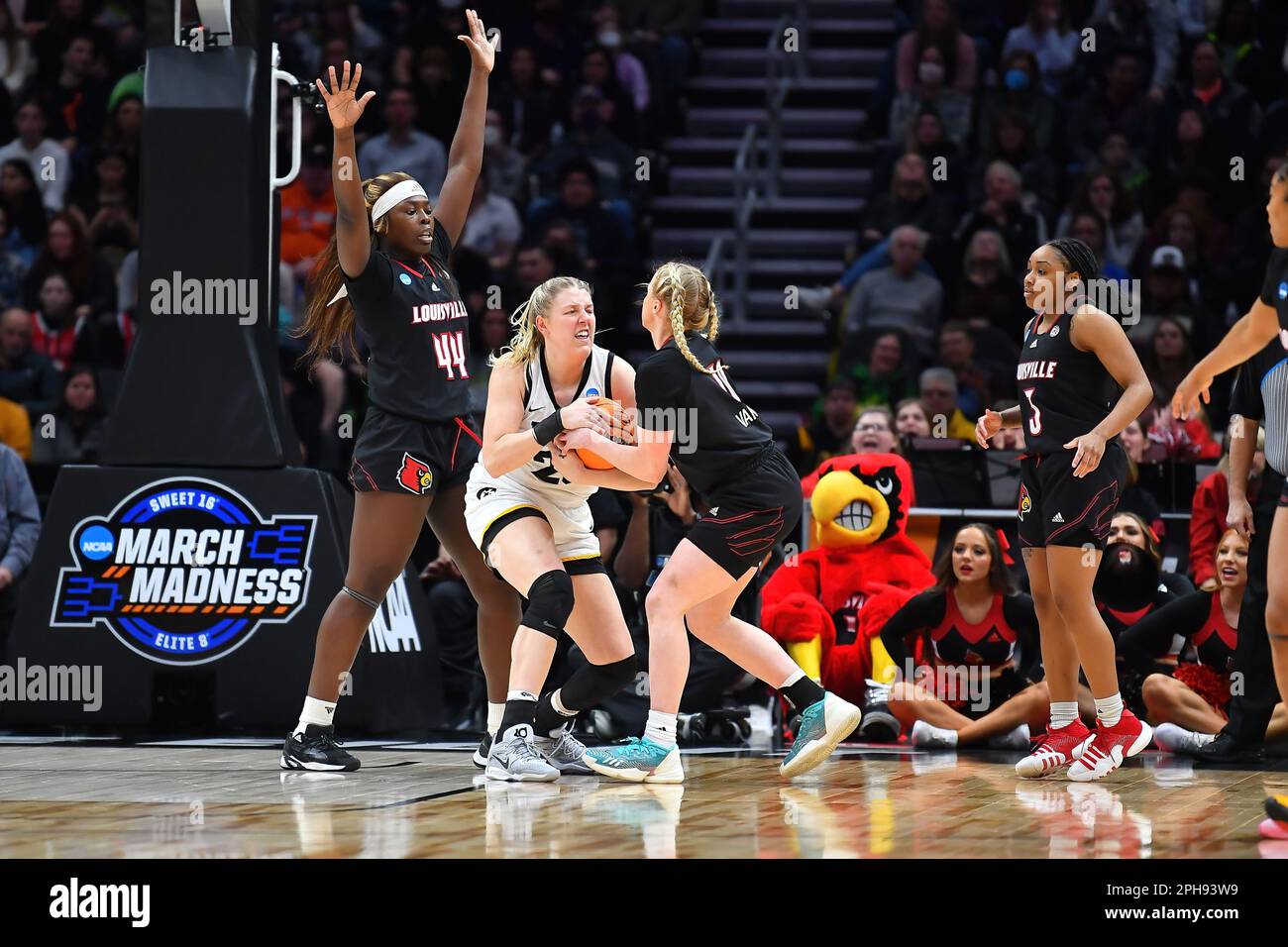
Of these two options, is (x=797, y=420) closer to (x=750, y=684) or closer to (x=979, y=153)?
(x=979, y=153)

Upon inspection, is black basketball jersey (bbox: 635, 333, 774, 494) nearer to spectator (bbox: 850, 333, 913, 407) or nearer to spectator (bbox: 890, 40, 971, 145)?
spectator (bbox: 850, 333, 913, 407)

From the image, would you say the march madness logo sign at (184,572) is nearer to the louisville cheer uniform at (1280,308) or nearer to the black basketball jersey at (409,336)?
the black basketball jersey at (409,336)

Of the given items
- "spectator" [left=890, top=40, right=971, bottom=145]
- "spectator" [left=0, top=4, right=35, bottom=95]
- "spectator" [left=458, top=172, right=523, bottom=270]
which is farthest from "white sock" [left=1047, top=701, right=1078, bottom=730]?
"spectator" [left=0, top=4, right=35, bottom=95]

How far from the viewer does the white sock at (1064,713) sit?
5406 mm

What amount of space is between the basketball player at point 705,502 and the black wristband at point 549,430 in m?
0.05

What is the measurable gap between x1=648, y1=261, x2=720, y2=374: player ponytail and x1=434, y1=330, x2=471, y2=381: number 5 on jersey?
769 mm

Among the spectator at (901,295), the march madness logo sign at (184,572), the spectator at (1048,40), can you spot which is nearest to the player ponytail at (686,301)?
the march madness logo sign at (184,572)

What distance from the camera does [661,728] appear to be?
5062mm

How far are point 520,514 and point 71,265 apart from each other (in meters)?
6.40

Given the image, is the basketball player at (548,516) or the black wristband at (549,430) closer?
the black wristband at (549,430)

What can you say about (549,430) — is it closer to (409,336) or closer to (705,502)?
(705,502)

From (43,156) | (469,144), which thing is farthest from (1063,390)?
(43,156)

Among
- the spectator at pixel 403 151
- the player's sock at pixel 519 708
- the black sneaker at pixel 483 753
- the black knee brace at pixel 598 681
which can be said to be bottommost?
the black sneaker at pixel 483 753

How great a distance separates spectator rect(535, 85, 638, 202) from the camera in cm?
1121
